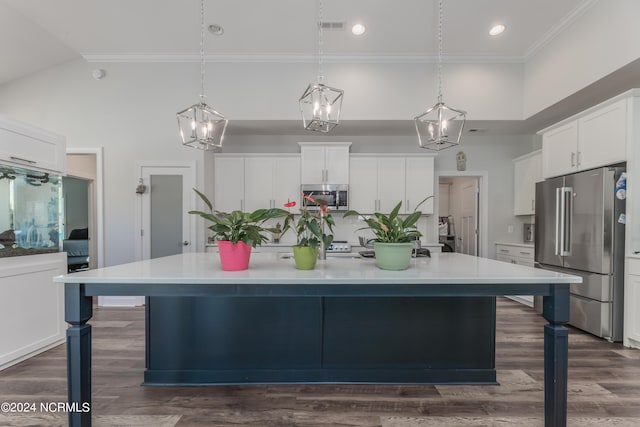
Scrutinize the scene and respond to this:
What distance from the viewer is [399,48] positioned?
3.94 metres

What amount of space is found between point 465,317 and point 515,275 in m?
0.72

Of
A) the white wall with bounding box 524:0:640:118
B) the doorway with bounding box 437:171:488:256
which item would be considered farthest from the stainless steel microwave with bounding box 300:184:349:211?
the white wall with bounding box 524:0:640:118

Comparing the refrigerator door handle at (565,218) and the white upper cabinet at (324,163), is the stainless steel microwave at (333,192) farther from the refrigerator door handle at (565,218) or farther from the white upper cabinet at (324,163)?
the refrigerator door handle at (565,218)

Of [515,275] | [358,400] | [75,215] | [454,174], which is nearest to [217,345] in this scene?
[358,400]

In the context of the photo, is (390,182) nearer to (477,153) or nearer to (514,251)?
(477,153)

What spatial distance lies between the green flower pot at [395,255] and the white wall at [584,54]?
2.98 meters

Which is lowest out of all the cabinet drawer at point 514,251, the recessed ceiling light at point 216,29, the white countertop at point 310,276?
the cabinet drawer at point 514,251

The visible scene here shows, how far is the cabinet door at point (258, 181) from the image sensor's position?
4.71 metres

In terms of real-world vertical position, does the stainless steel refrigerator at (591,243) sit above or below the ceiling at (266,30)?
below

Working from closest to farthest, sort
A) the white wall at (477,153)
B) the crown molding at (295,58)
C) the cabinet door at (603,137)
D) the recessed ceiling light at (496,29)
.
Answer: the cabinet door at (603,137)
the recessed ceiling light at (496,29)
the crown molding at (295,58)
the white wall at (477,153)

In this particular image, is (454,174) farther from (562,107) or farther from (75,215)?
(75,215)

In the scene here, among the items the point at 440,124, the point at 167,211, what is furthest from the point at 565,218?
the point at 167,211

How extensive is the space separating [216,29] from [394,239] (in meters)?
3.42

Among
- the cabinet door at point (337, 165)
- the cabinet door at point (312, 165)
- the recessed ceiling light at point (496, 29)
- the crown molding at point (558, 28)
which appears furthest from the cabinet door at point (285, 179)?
the crown molding at point (558, 28)
